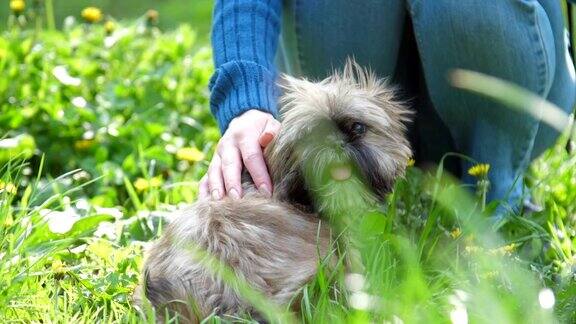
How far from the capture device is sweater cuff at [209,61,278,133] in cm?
262

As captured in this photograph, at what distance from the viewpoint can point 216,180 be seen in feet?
7.96

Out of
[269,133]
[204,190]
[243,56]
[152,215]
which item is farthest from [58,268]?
[243,56]

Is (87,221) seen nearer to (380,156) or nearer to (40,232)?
(40,232)

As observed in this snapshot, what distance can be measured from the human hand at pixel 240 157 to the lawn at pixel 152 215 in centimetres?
27

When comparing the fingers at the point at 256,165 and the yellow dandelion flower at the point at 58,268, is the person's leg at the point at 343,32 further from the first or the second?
the yellow dandelion flower at the point at 58,268

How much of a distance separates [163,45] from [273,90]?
1806mm

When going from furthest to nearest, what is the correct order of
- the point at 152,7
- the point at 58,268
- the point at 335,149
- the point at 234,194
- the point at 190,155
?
the point at 152,7 → the point at 190,155 → the point at 58,268 → the point at 234,194 → the point at 335,149

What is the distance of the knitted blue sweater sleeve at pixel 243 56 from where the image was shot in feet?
8.68

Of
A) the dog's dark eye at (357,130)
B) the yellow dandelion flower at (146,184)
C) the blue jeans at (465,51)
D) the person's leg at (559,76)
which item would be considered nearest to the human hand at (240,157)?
the dog's dark eye at (357,130)

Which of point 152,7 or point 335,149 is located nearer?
point 335,149

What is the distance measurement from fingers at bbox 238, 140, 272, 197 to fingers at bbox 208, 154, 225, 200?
0.23 ft

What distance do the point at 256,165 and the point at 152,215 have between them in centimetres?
63

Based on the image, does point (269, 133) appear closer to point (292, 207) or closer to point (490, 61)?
point (292, 207)

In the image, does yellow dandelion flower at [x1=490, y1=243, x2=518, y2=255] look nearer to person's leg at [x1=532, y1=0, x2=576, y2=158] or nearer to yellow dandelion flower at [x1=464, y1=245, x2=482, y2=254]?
yellow dandelion flower at [x1=464, y1=245, x2=482, y2=254]
